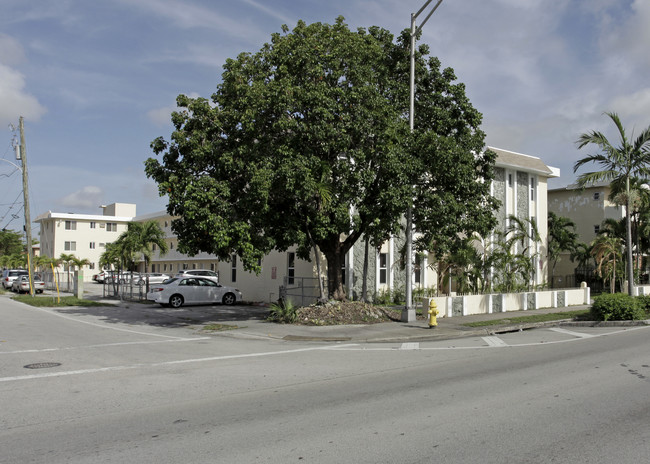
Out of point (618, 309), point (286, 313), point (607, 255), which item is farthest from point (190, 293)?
point (607, 255)

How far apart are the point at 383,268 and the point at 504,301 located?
20.0 feet

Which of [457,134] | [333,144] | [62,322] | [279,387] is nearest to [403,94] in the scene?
[457,134]

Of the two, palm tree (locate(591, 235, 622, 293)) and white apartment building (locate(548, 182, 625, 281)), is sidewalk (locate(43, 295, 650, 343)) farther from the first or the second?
white apartment building (locate(548, 182, 625, 281))

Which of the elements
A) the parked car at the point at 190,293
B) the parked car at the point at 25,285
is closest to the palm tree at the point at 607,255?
the parked car at the point at 190,293

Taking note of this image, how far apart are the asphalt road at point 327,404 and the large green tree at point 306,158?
4681mm

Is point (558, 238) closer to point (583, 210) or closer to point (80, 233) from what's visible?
point (583, 210)

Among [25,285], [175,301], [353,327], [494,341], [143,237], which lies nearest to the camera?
[494,341]

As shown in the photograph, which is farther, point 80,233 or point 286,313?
point 80,233

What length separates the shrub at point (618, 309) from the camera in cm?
1789

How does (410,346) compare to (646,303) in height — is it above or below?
below

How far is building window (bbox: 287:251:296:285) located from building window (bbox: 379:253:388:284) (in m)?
4.25

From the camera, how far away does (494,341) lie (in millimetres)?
14156

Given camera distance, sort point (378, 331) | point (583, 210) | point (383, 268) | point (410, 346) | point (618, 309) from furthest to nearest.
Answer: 1. point (583, 210)
2. point (383, 268)
3. point (618, 309)
4. point (378, 331)
5. point (410, 346)

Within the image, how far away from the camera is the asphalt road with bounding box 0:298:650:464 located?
530cm
